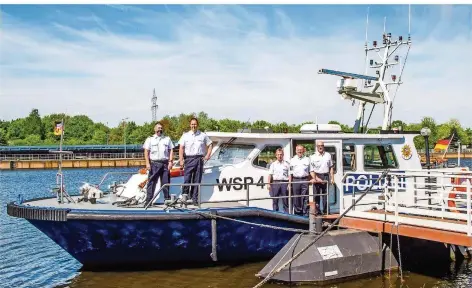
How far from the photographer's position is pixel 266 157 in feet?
37.8

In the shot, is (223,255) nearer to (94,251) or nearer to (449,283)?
(94,251)

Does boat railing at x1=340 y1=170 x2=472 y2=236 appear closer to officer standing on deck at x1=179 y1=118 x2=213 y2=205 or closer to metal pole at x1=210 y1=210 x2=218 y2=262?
metal pole at x1=210 y1=210 x2=218 y2=262

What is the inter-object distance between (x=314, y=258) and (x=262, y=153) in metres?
2.79

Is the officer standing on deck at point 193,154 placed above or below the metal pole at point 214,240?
above

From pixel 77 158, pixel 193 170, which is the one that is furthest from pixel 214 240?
pixel 77 158

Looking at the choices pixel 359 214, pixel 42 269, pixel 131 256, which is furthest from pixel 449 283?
pixel 42 269

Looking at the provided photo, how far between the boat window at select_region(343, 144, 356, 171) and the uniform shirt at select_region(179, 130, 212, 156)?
129 inches

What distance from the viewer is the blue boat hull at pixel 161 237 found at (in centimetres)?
955

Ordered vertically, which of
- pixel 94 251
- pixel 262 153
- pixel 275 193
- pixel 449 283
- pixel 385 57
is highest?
pixel 385 57

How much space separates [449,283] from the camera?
32.2 ft

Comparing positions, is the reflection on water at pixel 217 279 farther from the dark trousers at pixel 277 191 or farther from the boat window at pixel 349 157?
the boat window at pixel 349 157

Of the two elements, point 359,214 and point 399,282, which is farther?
point 359,214

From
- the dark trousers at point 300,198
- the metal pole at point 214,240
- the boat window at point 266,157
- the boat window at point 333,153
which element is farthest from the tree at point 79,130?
the metal pole at point 214,240

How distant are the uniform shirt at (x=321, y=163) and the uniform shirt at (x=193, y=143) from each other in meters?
2.21
